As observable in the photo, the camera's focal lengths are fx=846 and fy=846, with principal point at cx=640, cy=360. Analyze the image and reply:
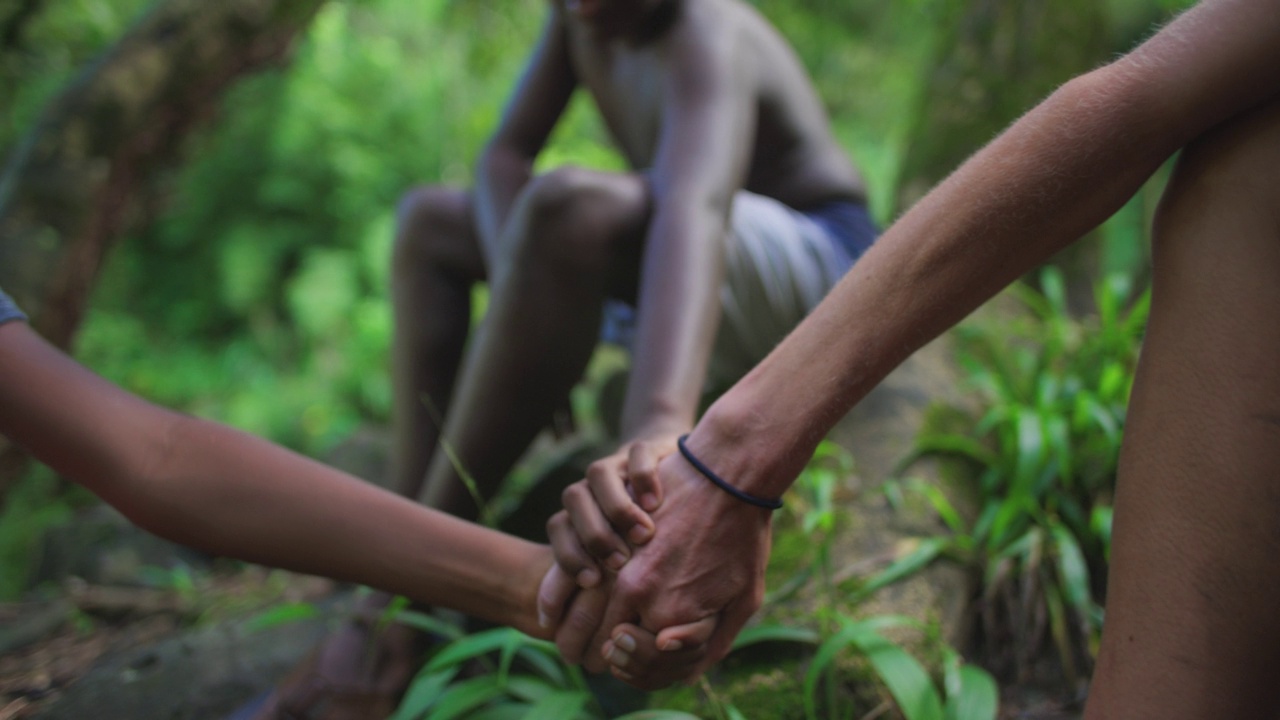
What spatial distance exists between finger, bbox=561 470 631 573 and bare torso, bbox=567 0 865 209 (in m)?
1.00

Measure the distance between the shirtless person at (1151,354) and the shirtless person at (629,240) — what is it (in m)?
0.23

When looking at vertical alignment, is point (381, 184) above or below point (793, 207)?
below

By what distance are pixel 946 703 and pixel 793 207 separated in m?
1.32

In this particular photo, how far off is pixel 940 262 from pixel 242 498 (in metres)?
0.93

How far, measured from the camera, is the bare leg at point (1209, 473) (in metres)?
0.83

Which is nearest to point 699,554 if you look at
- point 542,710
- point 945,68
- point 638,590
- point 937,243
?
point 638,590

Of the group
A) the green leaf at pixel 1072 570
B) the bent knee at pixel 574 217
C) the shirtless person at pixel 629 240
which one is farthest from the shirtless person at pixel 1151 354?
the green leaf at pixel 1072 570

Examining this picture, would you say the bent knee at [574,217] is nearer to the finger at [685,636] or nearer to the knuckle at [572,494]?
the knuckle at [572,494]

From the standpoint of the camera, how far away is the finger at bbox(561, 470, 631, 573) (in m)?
1.11

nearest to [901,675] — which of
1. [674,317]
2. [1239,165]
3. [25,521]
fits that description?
[674,317]

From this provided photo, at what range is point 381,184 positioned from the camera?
242 inches

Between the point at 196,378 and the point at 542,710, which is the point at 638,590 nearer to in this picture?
the point at 542,710

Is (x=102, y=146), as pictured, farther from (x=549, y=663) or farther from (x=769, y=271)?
(x=549, y=663)

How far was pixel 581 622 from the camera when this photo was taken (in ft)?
3.73
